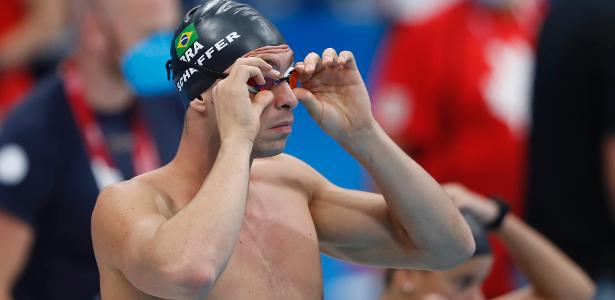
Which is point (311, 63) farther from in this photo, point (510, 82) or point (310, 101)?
Result: point (510, 82)

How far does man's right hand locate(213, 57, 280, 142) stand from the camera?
3.19 meters

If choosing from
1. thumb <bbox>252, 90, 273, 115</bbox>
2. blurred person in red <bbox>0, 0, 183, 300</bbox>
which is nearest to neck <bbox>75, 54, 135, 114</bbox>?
blurred person in red <bbox>0, 0, 183, 300</bbox>

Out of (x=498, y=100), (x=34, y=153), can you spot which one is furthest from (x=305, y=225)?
(x=498, y=100)

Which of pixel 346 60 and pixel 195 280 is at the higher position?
pixel 346 60

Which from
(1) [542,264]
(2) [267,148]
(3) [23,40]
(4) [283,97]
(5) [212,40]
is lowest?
(3) [23,40]

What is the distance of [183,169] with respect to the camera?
11.4 ft

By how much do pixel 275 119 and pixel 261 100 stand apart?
91mm

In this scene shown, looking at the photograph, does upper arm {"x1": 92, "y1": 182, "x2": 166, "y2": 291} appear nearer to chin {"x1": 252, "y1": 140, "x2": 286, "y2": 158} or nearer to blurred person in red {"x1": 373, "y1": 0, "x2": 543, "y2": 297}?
chin {"x1": 252, "y1": 140, "x2": 286, "y2": 158}

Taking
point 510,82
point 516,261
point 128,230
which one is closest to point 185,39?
point 128,230

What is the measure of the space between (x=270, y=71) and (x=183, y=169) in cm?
39

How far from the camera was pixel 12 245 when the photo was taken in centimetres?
499

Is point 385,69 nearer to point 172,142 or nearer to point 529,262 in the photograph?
point 172,142

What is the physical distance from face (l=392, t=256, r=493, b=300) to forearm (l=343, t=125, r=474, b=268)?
0.64 metres

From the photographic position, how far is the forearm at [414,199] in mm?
3502
